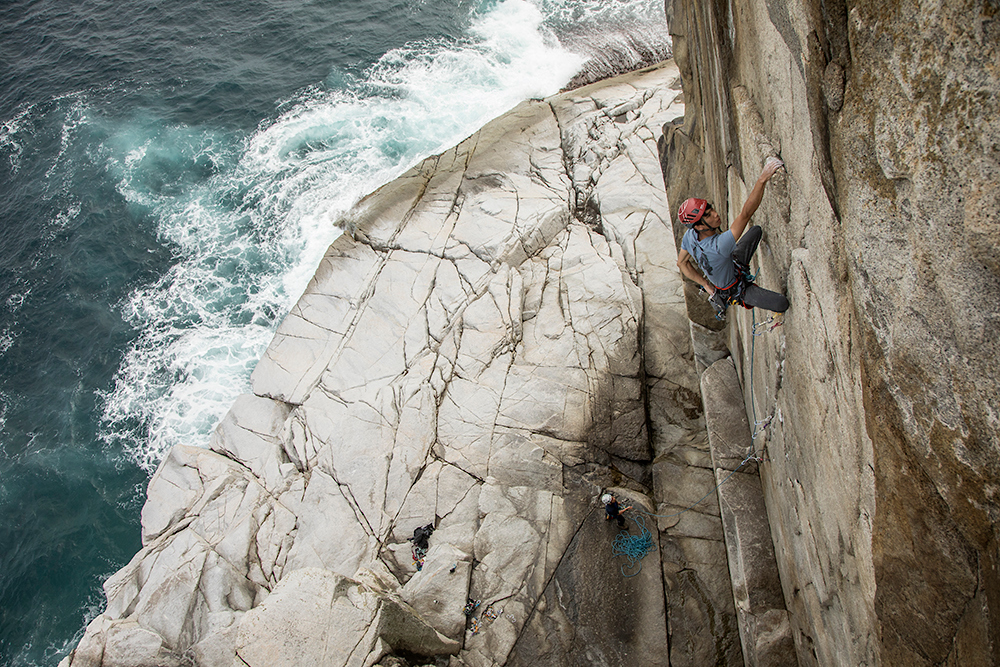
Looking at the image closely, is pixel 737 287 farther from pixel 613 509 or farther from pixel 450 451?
pixel 450 451

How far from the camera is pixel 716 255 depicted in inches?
284

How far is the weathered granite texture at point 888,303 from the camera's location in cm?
343

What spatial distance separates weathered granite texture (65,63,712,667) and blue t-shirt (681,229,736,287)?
6.54 meters

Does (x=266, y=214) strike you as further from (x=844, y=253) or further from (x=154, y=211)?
(x=844, y=253)

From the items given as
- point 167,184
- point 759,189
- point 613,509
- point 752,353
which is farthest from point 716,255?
point 167,184

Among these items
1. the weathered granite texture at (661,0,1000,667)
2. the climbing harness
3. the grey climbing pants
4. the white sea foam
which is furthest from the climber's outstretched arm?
the white sea foam

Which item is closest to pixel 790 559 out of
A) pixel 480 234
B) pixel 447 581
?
pixel 447 581

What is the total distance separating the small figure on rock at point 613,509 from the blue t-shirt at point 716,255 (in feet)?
19.2

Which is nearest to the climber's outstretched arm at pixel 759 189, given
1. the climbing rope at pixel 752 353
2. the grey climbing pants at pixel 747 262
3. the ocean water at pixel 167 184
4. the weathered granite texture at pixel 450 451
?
the grey climbing pants at pixel 747 262

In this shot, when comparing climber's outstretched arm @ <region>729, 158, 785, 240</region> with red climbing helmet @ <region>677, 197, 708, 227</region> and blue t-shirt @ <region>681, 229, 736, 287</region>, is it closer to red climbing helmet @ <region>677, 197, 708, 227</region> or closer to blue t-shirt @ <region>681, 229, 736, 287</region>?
blue t-shirt @ <region>681, 229, 736, 287</region>

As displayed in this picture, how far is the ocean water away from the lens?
18.2 m

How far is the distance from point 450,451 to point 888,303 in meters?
10.5

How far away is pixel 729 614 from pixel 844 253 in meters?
8.52

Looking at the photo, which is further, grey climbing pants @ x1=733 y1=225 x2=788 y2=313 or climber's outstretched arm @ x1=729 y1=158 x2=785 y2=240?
grey climbing pants @ x1=733 y1=225 x2=788 y2=313
